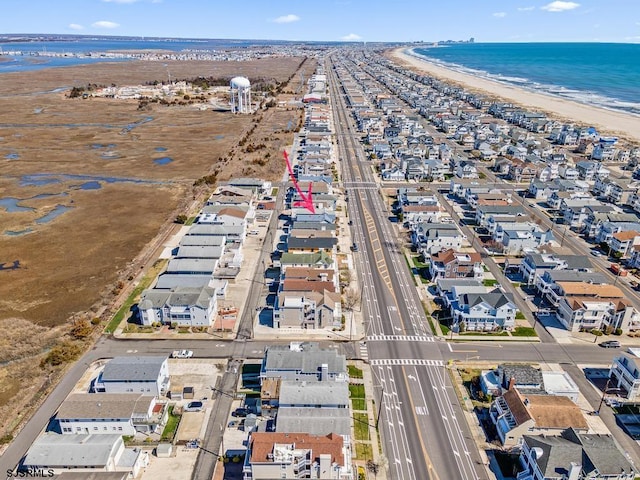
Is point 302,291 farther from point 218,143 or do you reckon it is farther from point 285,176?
point 218,143

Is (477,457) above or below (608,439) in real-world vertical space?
below

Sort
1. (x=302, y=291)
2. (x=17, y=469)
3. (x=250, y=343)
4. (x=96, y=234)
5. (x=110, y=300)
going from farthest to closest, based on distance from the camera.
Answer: (x=96, y=234) → (x=110, y=300) → (x=302, y=291) → (x=250, y=343) → (x=17, y=469)

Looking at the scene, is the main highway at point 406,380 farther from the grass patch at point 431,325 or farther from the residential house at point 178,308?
the residential house at point 178,308

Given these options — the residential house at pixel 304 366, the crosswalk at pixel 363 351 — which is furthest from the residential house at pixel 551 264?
the residential house at pixel 304 366

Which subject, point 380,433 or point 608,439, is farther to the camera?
point 380,433

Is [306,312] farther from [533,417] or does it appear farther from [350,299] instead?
[533,417]

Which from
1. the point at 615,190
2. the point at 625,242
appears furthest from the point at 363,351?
the point at 615,190

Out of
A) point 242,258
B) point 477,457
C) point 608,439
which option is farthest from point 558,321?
point 242,258

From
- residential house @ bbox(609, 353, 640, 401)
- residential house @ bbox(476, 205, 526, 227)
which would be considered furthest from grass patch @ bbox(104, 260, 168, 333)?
residential house @ bbox(609, 353, 640, 401)
